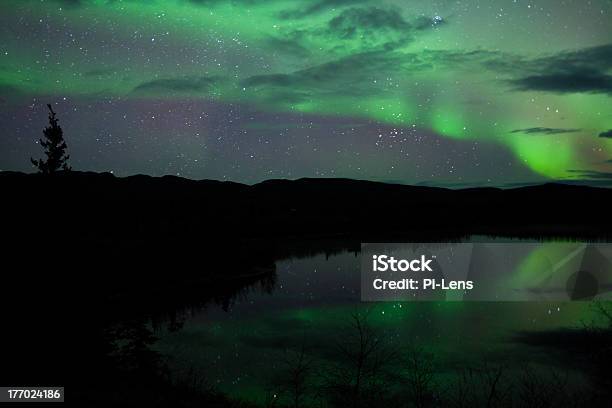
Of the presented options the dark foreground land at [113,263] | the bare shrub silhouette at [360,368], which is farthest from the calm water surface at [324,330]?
the dark foreground land at [113,263]

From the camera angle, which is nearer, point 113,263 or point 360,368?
point 360,368

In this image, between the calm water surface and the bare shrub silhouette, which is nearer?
the bare shrub silhouette

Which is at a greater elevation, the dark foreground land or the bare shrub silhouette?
the dark foreground land

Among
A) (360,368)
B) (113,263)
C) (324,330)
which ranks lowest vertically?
(324,330)

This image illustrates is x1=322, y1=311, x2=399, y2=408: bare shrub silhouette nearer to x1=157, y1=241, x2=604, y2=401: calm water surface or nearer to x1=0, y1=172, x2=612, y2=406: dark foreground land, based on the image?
x1=157, y1=241, x2=604, y2=401: calm water surface

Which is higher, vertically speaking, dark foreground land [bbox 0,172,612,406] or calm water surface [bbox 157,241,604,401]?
dark foreground land [bbox 0,172,612,406]

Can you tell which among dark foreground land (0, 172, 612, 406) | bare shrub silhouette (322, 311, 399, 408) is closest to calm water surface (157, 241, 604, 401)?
bare shrub silhouette (322, 311, 399, 408)

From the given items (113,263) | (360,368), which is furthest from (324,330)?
(113,263)

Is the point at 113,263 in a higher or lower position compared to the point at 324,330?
higher

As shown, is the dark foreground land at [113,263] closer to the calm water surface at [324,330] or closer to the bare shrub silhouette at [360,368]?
the calm water surface at [324,330]

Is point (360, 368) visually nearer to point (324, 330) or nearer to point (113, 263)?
point (324, 330)

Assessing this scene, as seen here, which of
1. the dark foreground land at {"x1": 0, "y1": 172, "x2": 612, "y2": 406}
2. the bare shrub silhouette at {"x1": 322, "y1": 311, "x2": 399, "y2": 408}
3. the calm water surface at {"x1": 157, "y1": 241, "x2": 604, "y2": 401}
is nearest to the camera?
the bare shrub silhouette at {"x1": 322, "y1": 311, "x2": 399, "y2": 408}

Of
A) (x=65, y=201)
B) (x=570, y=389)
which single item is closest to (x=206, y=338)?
(x=570, y=389)

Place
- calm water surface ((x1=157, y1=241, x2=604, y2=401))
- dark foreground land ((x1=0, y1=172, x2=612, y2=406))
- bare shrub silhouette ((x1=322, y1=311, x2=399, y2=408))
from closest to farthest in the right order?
bare shrub silhouette ((x1=322, y1=311, x2=399, y2=408)) → dark foreground land ((x1=0, y1=172, x2=612, y2=406)) → calm water surface ((x1=157, y1=241, x2=604, y2=401))
